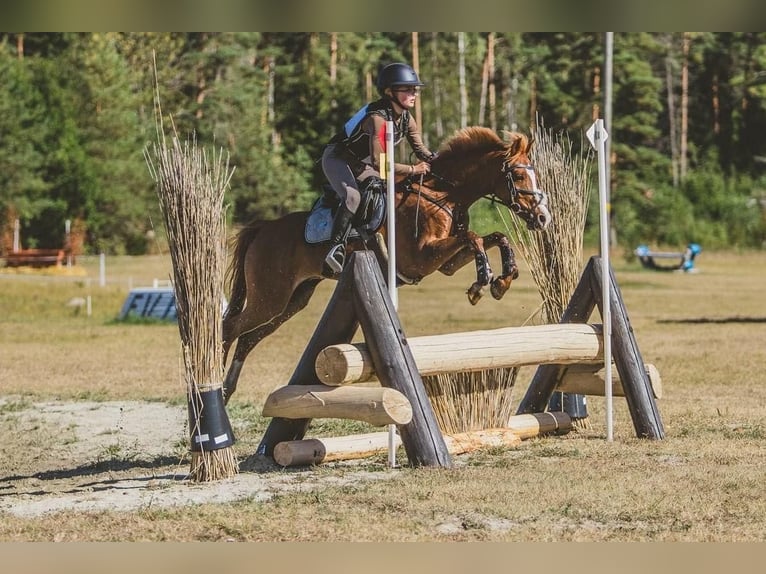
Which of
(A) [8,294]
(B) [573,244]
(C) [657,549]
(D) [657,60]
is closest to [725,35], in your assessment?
(D) [657,60]

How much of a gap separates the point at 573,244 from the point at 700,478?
2259 millimetres

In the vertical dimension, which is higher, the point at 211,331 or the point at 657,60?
the point at 657,60

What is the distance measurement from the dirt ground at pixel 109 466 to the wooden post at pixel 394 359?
0.80 ft

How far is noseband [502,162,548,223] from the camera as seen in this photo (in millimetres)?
7301

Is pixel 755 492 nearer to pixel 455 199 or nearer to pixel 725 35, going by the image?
pixel 455 199

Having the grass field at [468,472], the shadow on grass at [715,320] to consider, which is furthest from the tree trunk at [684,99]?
the grass field at [468,472]

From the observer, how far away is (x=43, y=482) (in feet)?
21.4

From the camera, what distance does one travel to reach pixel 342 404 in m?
6.14

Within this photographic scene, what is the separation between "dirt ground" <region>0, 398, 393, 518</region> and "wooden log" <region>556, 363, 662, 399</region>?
1821mm

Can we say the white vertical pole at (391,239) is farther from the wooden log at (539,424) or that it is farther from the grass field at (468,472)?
the wooden log at (539,424)

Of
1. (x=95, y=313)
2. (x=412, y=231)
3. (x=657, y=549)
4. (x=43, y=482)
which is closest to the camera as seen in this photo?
(x=657, y=549)

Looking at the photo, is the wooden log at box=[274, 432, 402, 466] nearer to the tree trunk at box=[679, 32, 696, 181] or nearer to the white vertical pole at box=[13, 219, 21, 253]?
the white vertical pole at box=[13, 219, 21, 253]

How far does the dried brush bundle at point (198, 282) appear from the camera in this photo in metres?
6.10

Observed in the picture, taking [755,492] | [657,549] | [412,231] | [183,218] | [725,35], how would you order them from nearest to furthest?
[657,549] → [755,492] → [183,218] → [412,231] → [725,35]
